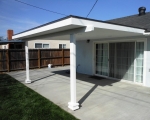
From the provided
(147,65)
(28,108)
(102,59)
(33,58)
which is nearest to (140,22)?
(147,65)

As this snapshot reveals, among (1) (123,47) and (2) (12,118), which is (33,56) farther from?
(2) (12,118)

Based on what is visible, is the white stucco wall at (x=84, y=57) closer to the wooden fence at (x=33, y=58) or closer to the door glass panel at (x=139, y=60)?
the door glass panel at (x=139, y=60)

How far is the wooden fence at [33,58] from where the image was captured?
11015 millimetres

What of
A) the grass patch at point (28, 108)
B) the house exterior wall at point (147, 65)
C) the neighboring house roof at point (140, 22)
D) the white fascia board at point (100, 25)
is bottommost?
the grass patch at point (28, 108)

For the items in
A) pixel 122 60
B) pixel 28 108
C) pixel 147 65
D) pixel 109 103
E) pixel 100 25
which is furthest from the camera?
pixel 122 60

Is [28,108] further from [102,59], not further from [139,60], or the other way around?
[102,59]

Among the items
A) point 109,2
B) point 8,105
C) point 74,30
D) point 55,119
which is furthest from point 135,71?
point 109,2

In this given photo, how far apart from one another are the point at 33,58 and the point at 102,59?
7.10 metres

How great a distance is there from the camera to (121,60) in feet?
24.4

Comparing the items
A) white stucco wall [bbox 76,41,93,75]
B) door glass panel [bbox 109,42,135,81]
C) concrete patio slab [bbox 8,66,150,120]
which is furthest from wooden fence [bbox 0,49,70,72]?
door glass panel [bbox 109,42,135,81]

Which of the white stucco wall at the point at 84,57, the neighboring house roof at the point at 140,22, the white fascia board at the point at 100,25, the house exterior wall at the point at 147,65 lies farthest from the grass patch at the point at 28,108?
the neighboring house roof at the point at 140,22

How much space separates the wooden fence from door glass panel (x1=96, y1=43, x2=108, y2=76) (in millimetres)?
6357

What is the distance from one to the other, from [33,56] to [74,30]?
31.0ft

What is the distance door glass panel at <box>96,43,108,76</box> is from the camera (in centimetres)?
828
